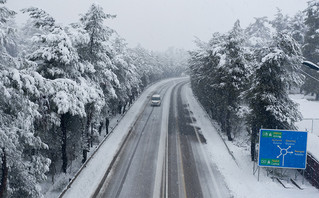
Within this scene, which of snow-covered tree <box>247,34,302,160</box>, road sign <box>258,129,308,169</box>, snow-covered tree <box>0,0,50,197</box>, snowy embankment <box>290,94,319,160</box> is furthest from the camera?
snowy embankment <box>290,94,319,160</box>

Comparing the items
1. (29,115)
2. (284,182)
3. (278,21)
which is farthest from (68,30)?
(278,21)

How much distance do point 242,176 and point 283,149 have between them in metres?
3.63

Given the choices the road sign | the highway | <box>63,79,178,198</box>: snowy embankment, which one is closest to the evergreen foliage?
<box>63,79,178,198</box>: snowy embankment

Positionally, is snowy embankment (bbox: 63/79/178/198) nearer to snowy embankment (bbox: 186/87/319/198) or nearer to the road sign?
snowy embankment (bbox: 186/87/319/198)

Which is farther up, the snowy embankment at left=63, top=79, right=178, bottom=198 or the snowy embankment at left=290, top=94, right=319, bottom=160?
the snowy embankment at left=290, top=94, right=319, bottom=160

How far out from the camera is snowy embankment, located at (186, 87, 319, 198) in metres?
17.7

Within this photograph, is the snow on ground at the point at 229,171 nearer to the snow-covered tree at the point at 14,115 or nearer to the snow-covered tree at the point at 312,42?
the snow-covered tree at the point at 14,115

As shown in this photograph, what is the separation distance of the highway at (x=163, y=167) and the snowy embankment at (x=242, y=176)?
0.74m

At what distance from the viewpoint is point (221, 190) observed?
1806cm

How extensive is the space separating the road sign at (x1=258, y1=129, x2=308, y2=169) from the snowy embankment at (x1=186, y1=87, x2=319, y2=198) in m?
1.52

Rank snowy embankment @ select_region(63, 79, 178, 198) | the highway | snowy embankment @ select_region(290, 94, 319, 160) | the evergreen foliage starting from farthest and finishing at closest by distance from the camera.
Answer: snowy embankment @ select_region(290, 94, 319, 160), the highway, snowy embankment @ select_region(63, 79, 178, 198), the evergreen foliage

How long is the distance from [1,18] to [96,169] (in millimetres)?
13152

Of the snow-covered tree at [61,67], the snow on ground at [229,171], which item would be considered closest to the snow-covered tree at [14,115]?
the snow-covered tree at [61,67]

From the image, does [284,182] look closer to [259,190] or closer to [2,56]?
[259,190]
